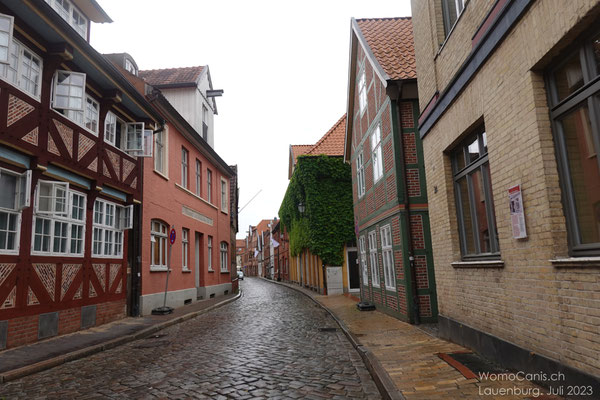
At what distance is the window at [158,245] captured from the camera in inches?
590

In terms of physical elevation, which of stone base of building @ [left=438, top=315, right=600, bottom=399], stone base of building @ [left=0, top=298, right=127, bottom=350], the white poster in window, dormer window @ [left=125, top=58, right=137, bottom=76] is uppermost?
dormer window @ [left=125, top=58, right=137, bottom=76]

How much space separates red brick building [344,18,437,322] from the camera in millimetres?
11125

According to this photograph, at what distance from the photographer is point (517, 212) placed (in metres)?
5.16

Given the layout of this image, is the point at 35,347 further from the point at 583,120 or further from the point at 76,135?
the point at 583,120

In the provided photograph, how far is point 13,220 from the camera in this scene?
8250 millimetres

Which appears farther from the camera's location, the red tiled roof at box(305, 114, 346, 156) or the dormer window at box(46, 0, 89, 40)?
the red tiled roof at box(305, 114, 346, 156)

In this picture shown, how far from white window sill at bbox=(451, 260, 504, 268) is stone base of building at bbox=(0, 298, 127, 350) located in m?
7.96

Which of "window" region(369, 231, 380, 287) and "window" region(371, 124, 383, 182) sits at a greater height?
"window" region(371, 124, 383, 182)

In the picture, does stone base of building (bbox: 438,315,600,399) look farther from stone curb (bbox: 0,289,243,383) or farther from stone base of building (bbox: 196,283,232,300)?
stone base of building (bbox: 196,283,232,300)

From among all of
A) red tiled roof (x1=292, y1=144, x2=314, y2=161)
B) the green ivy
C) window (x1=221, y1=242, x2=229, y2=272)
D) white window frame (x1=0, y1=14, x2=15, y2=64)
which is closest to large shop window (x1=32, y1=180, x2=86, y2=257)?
white window frame (x1=0, y1=14, x2=15, y2=64)

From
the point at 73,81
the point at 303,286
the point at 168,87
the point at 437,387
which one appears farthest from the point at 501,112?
the point at 303,286

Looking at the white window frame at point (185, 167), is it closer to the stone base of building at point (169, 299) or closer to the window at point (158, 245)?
the window at point (158, 245)

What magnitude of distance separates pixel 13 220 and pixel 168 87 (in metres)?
13.9

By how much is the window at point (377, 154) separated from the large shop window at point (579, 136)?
8.49m
